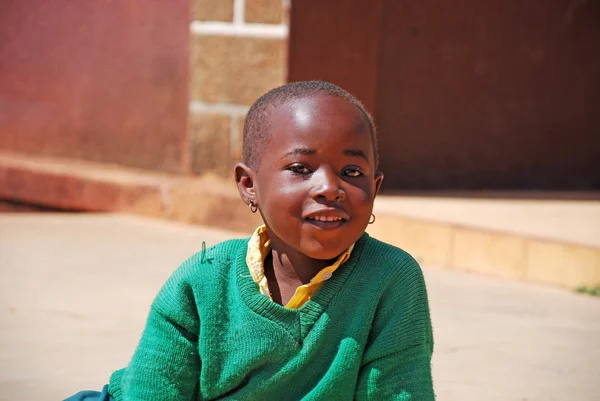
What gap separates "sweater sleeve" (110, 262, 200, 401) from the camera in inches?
92.7

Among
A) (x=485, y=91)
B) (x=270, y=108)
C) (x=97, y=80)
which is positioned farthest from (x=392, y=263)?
(x=97, y=80)

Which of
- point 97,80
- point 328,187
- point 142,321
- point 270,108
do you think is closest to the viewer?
point 328,187

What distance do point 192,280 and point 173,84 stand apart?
4.35m

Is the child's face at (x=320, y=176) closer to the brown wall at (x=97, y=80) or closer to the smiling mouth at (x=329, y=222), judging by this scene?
the smiling mouth at (x=329, y=222)

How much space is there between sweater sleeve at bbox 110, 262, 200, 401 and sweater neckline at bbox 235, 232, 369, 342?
13cm

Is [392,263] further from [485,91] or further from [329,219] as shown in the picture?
[485,91]

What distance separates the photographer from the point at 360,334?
2.34 m

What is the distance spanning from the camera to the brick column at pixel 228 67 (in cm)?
605

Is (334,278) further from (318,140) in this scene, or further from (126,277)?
(126,277)

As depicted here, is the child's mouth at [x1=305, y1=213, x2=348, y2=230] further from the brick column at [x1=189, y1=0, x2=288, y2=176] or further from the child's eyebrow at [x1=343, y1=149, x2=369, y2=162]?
the brick column at [x1=189, y1=0, x2=288, y2=176]

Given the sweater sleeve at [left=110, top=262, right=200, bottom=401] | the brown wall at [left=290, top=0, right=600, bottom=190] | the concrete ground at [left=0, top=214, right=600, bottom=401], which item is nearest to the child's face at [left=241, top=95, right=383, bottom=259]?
the sweater sleeve at [left=110, top=262, right=200, bottom=401]

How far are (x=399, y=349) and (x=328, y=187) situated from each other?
0.38 m


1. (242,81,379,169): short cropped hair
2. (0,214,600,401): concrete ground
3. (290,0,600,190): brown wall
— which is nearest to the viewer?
(242,81,379,169): short cropped hair

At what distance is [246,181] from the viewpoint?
250cm
